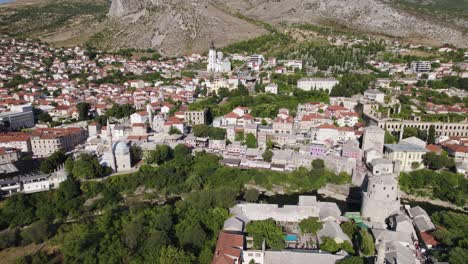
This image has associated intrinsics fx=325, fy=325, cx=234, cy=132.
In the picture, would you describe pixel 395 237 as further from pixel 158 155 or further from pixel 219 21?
pixel 219 21

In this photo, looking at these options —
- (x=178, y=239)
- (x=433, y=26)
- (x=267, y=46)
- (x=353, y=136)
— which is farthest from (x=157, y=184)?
(x=433, y=26)

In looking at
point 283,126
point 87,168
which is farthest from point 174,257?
point 283,126

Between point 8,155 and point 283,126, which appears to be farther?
point 283,126

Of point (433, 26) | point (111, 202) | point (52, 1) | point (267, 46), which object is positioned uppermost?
point (52, 1)

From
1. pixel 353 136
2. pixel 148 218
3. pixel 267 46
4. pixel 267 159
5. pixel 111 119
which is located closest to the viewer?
pixel 148 218

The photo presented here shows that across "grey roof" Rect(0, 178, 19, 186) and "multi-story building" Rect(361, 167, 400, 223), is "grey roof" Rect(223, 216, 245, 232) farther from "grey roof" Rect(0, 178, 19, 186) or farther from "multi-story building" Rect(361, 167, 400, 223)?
"grey roof" Rect(0, 178, 19, 186)

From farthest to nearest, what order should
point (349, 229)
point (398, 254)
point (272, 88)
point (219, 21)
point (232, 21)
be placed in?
point (232, 21) < point (219, 21) < point (272, 88) < point (349, 229) < point (398, 254)

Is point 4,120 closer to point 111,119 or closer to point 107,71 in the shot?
point 111,119
